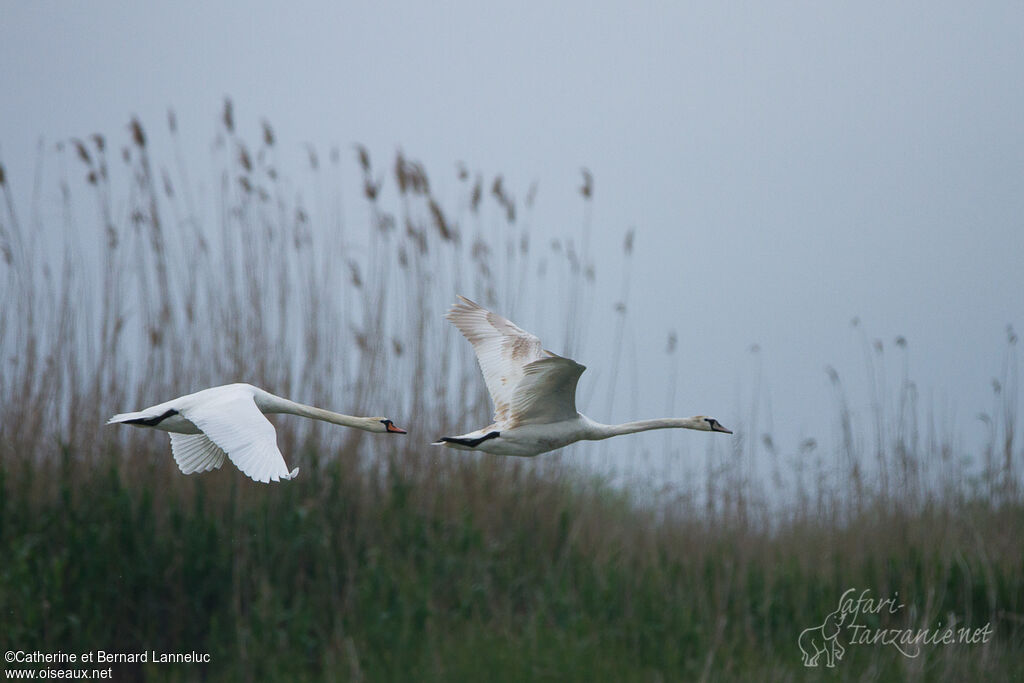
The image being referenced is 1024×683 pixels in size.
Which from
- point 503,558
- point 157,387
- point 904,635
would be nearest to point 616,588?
point 503,558

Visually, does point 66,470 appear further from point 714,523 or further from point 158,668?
point 714,523

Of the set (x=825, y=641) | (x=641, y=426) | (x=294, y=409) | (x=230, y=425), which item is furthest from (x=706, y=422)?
(x=230, y=425)

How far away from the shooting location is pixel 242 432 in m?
4.22

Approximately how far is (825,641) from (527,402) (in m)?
2.79

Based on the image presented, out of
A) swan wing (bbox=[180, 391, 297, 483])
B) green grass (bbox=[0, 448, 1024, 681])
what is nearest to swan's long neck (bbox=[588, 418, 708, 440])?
green grass (bbox=[0, 448, 1024, 681])

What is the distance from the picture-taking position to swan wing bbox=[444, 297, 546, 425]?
20.9ft

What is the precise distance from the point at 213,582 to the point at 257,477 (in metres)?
2.98

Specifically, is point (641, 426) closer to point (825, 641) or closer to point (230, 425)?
point (825, 641)

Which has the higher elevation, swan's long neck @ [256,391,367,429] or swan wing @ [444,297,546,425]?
swan wing @ [444,297,546,425]

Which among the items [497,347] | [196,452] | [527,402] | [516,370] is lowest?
[196,452]

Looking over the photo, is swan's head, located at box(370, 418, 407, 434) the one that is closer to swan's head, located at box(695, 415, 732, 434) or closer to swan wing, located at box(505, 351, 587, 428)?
swan wing, located at box(505, 351, 587, 428)

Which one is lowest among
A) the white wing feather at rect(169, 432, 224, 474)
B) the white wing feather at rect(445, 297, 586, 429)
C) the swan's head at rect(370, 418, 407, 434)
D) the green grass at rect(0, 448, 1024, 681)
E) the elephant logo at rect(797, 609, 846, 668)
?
the elephant logo at rect(797, 609, 846, 668)

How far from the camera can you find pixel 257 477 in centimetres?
379

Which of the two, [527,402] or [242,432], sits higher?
[527,402]
